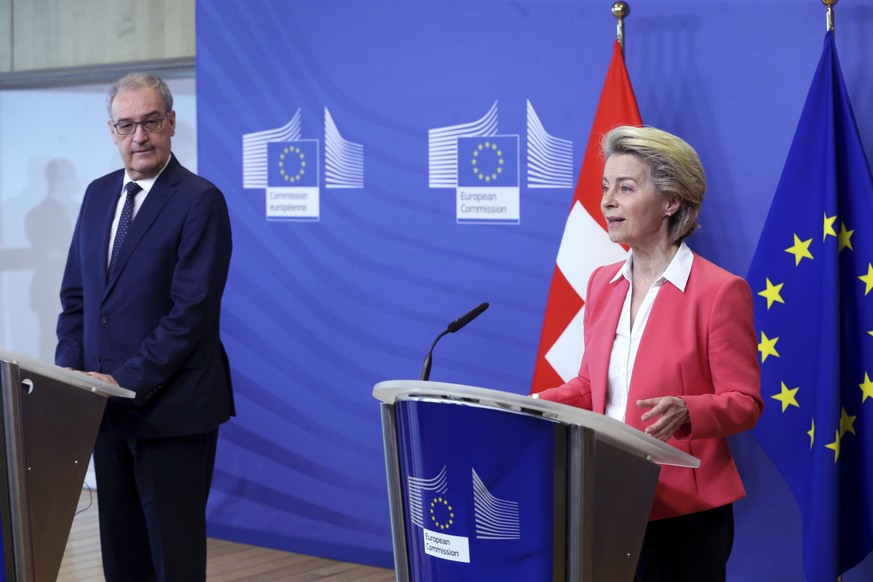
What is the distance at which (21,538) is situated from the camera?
2.65 meters

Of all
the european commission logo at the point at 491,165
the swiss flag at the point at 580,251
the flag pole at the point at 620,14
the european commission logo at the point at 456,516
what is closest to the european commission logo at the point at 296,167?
the european commission logo at the point at 491,165

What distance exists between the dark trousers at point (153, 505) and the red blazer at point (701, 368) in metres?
1.36

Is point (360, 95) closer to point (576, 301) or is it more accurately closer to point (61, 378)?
point (576, 301)

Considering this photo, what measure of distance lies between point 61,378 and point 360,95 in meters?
2.37

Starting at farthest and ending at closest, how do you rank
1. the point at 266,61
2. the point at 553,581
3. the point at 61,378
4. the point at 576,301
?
the point at 266,61 → the point at 576,301 → the point at 61,378 → the point at 553,581

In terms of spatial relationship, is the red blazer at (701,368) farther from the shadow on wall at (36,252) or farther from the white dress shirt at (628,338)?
the shadow on wall at (36,252)

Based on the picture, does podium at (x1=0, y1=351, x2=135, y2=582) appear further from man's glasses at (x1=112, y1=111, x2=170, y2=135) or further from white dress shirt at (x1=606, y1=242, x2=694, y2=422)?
white dress shirt at (x1=606, y1=242, x2=694, y2=422)

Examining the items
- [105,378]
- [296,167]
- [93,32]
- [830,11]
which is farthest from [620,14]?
[93,32]

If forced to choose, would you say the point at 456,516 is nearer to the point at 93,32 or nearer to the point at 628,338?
the point at 628,338

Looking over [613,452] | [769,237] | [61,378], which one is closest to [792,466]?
[769,237]

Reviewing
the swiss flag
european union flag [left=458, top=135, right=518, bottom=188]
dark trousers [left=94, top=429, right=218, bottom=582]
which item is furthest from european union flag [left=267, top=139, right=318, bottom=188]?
dark trousers [left=94, top=429, right=218, bottom=582]

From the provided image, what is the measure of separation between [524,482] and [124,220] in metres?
1.71

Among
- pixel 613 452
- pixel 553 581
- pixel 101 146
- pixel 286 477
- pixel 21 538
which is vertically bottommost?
pixel 286 477

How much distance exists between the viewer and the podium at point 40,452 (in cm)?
261
